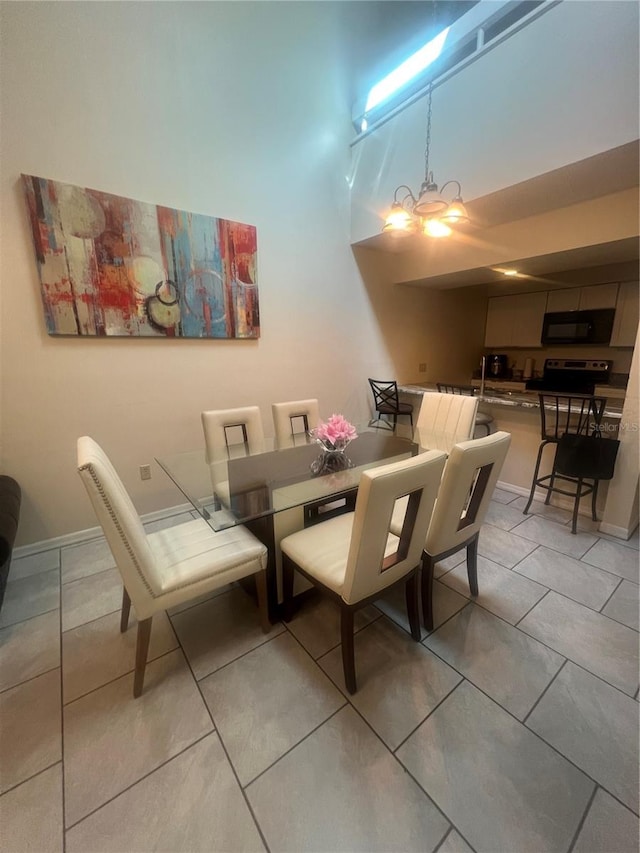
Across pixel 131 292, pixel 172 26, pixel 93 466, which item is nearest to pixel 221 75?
pixel 172 26

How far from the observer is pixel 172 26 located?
86.3 inches

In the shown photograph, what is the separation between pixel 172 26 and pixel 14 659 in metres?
3.82

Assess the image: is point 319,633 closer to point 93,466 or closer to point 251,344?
point 93,466

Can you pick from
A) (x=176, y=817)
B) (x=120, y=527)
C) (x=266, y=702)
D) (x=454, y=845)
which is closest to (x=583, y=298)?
(x=454, y=845)

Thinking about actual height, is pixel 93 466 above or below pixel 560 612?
above

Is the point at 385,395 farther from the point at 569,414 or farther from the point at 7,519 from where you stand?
the point at 7,519

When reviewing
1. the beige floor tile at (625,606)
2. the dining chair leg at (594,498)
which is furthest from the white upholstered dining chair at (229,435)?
the dining chair leg at (594,498)

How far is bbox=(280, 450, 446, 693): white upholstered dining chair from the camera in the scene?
44.0 inches

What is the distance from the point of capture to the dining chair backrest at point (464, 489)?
1352mm

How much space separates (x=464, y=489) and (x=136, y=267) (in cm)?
251

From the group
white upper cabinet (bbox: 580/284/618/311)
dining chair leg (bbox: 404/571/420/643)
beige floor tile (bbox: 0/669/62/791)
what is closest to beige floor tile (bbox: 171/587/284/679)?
beige floor tile (bbox: 0/669/62/791)

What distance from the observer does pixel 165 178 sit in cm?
232

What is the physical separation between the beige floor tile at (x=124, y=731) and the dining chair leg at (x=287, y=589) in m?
0.49

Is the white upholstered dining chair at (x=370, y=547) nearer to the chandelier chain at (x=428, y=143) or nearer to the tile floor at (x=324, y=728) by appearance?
the tile floor at (x=324, y=728)
